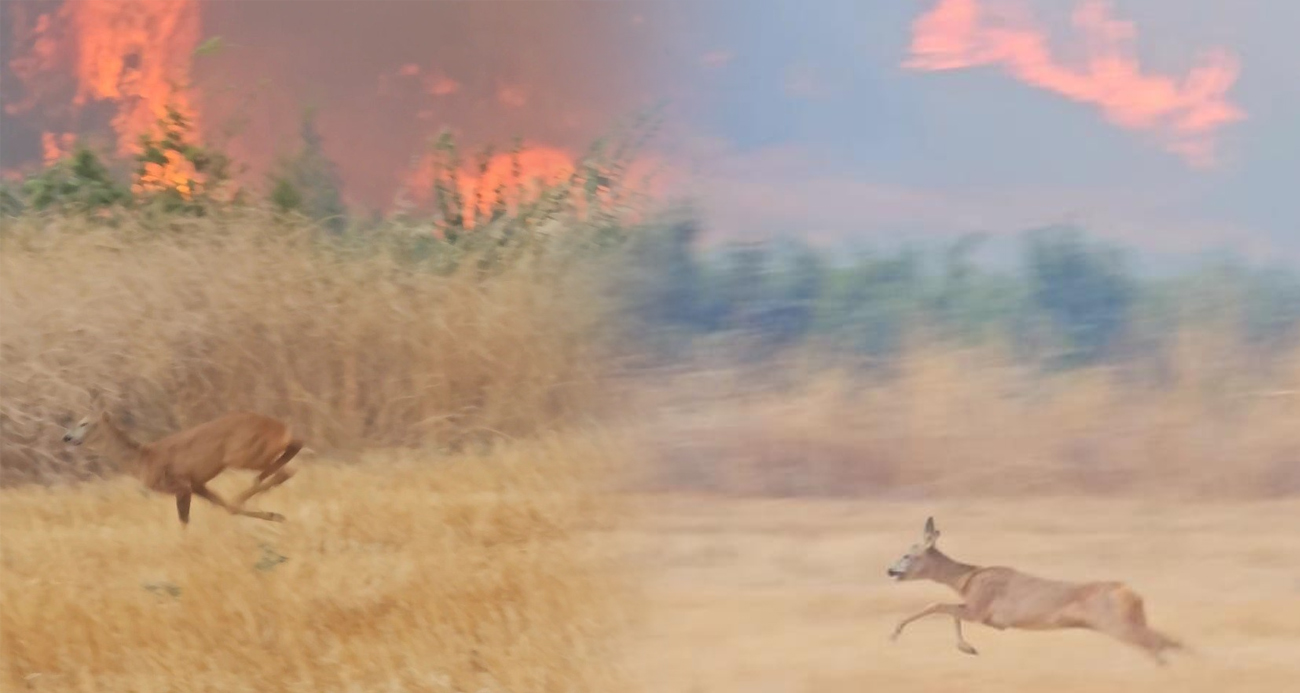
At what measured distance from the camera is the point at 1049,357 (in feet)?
7.84

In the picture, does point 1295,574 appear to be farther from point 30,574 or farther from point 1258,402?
point 30,574

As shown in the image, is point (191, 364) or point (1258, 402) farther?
point (191, 364)

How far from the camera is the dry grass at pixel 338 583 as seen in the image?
254 cm

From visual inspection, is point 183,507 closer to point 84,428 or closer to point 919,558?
point 84,428

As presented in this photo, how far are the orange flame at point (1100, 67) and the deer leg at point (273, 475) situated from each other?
1.26m

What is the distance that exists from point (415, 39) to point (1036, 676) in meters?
1.51

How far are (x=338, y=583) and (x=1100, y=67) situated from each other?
1.53 m

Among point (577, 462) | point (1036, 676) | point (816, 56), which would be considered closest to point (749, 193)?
point (816, 56)

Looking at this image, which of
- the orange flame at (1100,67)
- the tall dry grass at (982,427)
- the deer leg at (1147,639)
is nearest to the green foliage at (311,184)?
the tall dry grass at (982,427)

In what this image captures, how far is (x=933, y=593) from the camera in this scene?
7.79ft

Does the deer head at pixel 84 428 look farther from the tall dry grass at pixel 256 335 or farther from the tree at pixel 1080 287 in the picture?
the tree at pixel 1080 287

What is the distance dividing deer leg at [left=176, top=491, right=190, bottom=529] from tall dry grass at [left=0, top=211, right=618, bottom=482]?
0.12 m

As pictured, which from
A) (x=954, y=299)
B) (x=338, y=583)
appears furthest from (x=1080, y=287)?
(x=338, y=583)

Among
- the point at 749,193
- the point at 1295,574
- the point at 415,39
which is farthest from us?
the point at 415,39
